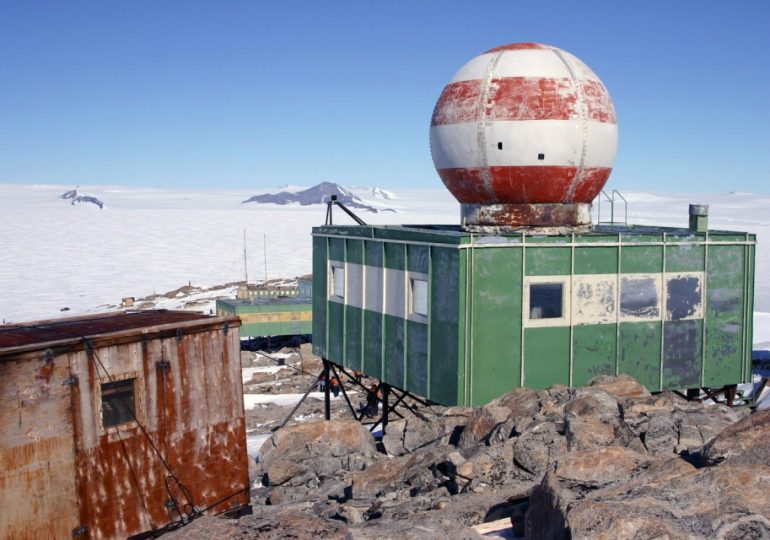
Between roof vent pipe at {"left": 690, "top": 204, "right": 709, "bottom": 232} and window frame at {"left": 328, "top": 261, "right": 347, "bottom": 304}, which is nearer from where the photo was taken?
roof vent pipe at {"left": 690, "top": 204, "right": 709, "bottom": 232}

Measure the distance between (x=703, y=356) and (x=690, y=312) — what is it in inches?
47.8

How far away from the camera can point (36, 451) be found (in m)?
A: 12.1

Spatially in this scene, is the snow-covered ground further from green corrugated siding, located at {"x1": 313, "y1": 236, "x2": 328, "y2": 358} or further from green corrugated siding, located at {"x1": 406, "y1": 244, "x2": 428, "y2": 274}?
green corrugated siding, located at {"x1": 406, "y1": 244, "x2": 428, "y2": 274}

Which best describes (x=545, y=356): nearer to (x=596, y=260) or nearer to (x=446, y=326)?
(x=446, y=326)

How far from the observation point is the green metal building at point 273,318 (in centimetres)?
4050

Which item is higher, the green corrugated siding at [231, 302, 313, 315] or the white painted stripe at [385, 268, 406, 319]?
the white painted stripe at [385, 268, 406, 319]

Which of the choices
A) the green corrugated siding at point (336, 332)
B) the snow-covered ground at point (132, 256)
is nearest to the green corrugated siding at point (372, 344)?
the green corrugated siding at point (336, 332)

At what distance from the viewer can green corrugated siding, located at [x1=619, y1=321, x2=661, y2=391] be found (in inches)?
755

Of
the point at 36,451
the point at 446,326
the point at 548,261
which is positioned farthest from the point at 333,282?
the point at 36,451

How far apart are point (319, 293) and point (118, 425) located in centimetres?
1125

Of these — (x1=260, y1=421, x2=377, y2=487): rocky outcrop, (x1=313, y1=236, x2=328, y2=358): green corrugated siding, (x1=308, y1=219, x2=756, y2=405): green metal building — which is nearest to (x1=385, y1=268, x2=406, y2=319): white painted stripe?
(x1=308, y1=219, x2=756, y2=405): green metal building

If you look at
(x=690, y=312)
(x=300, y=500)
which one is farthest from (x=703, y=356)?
(x=300, y=500)

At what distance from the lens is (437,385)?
18.5 meters

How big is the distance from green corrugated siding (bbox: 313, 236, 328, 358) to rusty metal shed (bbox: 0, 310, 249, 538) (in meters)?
8.22
